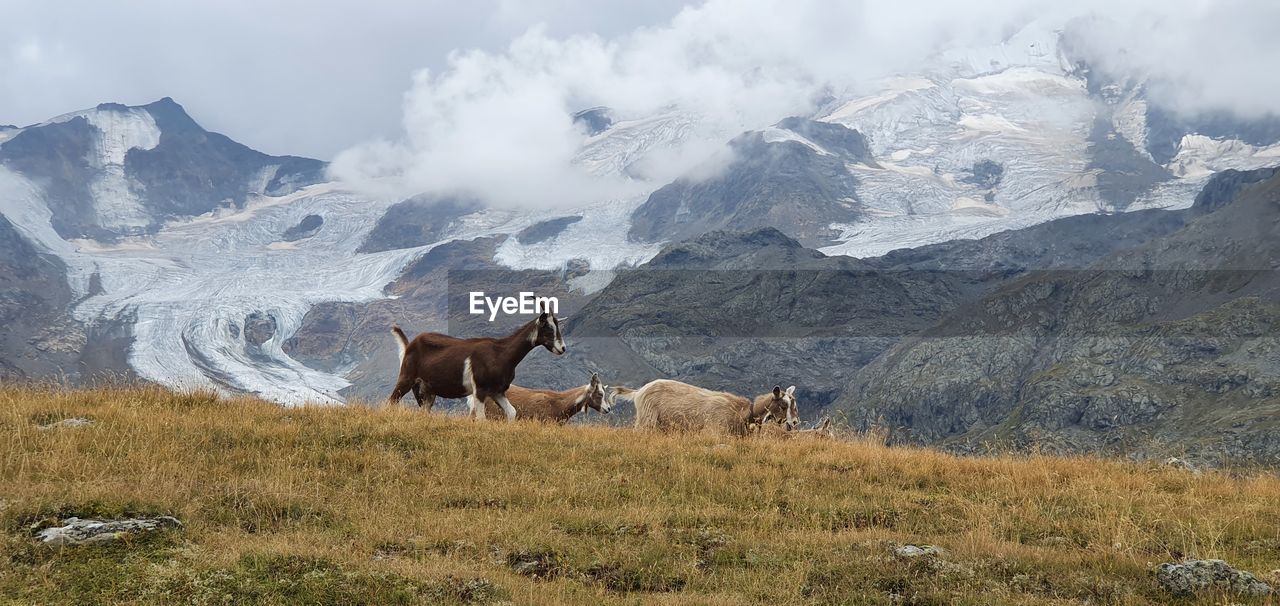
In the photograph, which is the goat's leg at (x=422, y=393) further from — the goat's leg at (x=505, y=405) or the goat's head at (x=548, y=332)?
the goat's head at (x=548, y=332)

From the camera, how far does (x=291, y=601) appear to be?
7.97 metres

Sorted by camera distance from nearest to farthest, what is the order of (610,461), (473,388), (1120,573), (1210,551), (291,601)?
1. (291,601)
2. (1120,573)
3. (1210,551)
4. (610,461)
5. (473,388)

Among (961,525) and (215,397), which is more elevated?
(215,397)

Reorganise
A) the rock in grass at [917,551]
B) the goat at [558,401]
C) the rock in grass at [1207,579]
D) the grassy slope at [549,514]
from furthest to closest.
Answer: the goat at [558,401] → the rock in grass at [917,551] → the rock in grass at [1207,579] → the grassy slope at [549,514]

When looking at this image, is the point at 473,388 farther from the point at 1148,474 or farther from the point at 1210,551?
the point at 1210,551

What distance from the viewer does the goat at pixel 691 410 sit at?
22734mm

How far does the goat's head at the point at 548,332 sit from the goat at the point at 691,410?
273 cm

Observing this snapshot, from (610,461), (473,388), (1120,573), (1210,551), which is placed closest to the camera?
(1120,573)

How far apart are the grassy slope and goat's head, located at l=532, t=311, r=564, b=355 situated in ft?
18.4

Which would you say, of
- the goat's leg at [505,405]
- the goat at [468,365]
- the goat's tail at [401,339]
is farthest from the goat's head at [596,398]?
the goat's leg at [505,405]

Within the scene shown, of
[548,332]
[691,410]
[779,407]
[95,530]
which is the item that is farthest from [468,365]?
[95,530]

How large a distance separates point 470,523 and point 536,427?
6.39m

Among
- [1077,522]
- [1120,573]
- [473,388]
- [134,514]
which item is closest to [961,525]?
[1077,522]

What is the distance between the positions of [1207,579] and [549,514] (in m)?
6.58
